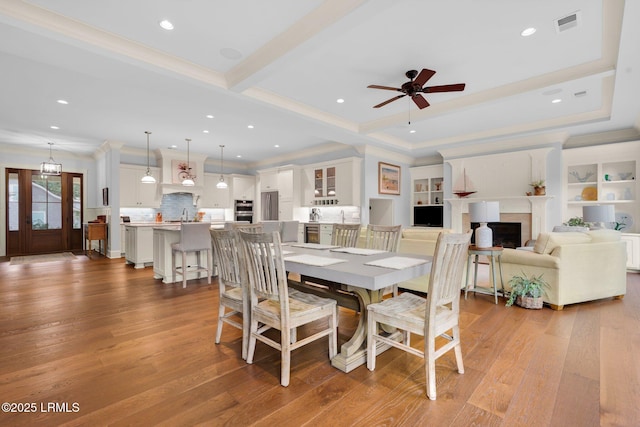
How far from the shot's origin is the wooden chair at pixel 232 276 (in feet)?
7.47

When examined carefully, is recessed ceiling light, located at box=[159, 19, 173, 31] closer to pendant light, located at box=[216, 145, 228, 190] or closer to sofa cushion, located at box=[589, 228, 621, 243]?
pendant light, located at box=[216, 145, 228, 190]

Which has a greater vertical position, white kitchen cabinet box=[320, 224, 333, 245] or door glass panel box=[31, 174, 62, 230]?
door glass panel box=[31, 174, 62, 230]

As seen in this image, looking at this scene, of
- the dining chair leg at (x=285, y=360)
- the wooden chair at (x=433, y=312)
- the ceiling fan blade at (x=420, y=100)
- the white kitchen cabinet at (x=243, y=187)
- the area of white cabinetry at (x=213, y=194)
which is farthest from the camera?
the white kitchen cabinet at (x=243, y=187)

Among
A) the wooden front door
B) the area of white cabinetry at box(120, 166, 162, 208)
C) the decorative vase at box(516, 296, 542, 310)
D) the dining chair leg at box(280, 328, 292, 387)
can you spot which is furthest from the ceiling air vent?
the wooden front door

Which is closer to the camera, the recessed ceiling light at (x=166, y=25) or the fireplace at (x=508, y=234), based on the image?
the recessed ceiling light at (x=166, y=25)

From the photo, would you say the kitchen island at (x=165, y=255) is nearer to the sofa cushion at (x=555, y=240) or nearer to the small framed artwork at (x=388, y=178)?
the small framed artwork at (x=388, y=178)

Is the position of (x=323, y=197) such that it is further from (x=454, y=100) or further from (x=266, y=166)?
(x=454, y=100)

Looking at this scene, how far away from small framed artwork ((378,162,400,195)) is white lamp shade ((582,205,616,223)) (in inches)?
148

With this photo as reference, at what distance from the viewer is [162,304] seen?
3592 mm

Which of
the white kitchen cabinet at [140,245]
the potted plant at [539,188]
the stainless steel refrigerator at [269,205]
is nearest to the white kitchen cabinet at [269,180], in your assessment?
the stainless steel refrigerator at [269,205]

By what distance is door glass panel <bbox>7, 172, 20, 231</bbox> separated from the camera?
7.48 m

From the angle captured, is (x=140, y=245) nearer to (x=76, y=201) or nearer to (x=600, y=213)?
(x=76, y=201)

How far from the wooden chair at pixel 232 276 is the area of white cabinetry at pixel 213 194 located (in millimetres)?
6496

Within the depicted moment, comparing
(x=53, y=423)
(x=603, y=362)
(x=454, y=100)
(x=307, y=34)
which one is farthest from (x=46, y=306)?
(x=454, y=100)
